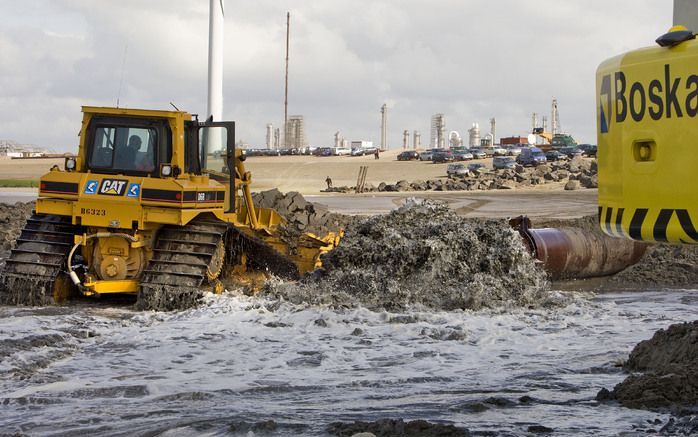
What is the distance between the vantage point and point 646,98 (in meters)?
4.38

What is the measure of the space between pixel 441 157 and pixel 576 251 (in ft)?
201

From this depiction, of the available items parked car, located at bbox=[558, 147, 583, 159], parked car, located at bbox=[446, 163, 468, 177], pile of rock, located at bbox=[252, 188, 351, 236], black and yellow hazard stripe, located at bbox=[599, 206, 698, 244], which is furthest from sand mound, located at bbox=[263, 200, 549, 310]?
parked car, located at bbox=[558, 147, 583, 159]

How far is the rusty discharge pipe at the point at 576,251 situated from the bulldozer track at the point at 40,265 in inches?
274

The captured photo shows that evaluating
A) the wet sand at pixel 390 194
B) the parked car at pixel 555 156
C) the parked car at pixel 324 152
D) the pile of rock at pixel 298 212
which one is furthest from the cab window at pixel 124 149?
the parked car at pixel 324 152

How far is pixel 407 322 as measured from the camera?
11.3m

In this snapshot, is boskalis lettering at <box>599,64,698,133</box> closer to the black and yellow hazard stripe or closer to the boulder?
the black and yellow hazard stripe

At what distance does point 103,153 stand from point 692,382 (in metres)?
8.35

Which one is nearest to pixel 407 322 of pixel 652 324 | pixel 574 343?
pixel 574 343

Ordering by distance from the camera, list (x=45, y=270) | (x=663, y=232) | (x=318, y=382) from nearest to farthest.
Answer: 1. (x=663, y=232)
2. (x=318, y=382)
3. (x=45, y=270)

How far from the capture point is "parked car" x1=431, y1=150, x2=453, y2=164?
76438mm

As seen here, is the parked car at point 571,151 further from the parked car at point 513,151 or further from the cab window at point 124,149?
the cab window at point 124,149

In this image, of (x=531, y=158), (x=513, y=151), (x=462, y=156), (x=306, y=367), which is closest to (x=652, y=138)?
(x=306, y=367)

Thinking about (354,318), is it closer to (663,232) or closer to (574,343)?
(574,343)

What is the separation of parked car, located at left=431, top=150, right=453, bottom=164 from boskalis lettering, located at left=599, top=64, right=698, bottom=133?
236ft
